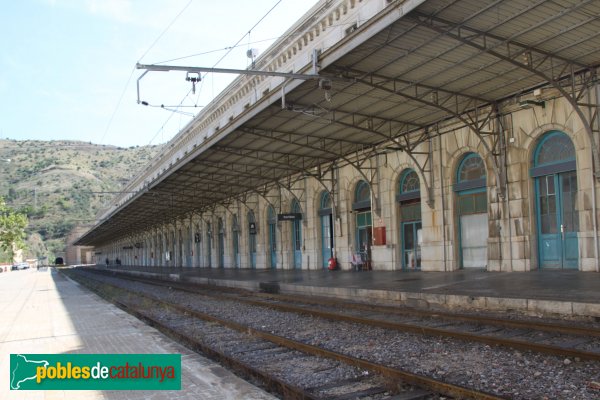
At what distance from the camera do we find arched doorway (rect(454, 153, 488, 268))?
1998 centimetres

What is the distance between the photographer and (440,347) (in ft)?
28.1

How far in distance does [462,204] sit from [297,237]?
14.9 m

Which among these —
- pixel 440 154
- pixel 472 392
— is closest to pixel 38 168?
pixel 440 154

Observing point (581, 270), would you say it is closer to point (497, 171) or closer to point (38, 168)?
point (497, 171)

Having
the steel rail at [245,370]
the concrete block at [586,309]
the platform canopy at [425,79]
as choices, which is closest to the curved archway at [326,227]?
the platform canopy at [425,79]

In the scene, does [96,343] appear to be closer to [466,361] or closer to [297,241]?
[466,361]

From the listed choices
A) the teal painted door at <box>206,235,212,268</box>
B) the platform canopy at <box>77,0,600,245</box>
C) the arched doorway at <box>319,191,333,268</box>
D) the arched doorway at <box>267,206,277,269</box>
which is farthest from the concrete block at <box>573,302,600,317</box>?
the teal painted door at <box>206,235,212,268</box>

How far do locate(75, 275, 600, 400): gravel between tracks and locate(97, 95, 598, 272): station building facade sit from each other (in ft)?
29.7

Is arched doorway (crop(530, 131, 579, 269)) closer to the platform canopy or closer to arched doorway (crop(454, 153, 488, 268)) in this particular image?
the platform canopy

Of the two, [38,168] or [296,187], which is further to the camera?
[38,168]

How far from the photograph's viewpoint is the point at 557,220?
56.3 feet

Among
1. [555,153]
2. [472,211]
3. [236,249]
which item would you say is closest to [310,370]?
[555,153]

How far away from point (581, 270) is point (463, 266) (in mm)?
5548

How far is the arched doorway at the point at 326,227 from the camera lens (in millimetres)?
30219
